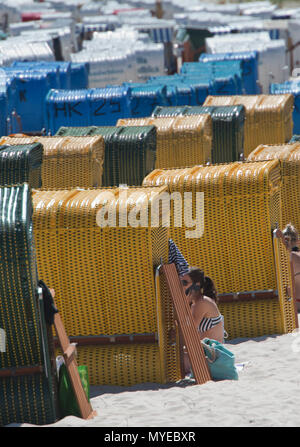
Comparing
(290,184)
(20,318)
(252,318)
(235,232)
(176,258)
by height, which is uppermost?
(20,318)

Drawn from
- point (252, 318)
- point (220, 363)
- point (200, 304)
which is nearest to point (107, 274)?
point (200, 304)

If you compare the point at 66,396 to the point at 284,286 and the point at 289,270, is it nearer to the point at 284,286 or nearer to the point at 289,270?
the point at 284,286

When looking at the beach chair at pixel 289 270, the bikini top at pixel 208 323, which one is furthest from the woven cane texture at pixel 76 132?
the bikini top at pixel 208 323

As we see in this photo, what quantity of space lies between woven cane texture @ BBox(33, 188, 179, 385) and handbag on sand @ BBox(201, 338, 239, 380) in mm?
373

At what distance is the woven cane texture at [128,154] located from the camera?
12.6 meters

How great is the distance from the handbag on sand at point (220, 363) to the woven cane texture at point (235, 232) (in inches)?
64.2

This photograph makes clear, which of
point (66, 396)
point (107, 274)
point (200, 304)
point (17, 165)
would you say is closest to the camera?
point (66, 396)

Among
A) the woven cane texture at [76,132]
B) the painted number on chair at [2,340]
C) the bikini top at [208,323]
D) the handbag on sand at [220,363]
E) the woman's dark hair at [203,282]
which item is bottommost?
the handbag on sand at [220,363]

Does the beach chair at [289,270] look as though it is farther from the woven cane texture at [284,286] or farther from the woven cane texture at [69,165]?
the woven cane texture at [69,165]

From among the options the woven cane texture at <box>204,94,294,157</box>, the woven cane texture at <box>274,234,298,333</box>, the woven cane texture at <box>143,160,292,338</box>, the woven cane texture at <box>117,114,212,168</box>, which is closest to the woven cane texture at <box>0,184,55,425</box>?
the woven cane texture at <box>143,160,292,338</box>

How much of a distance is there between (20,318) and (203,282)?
6.97 ft

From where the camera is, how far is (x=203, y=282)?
25.9 feet
